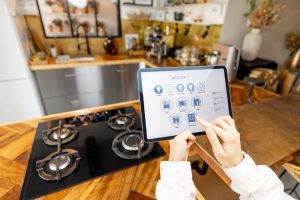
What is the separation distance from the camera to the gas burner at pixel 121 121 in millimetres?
788

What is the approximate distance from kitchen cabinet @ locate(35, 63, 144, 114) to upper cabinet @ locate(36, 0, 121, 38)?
1.98 feet

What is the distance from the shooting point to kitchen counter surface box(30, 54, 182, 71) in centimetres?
175

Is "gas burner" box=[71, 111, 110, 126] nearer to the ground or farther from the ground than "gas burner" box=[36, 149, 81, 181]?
farther from the ground

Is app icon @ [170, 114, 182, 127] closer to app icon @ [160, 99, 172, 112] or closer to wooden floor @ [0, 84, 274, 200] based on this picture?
app icon @ [160, 99, 172, 112]

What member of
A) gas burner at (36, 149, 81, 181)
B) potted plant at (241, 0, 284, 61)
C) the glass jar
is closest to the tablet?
gas burner at (36, 149, 81, 181)

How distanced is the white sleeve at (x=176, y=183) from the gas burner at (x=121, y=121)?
393 mm

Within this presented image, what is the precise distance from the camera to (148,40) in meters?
2.38

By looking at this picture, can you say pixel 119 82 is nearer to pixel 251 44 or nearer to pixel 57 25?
pixel 57 25

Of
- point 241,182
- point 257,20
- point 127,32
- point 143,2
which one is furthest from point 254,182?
point 143,2

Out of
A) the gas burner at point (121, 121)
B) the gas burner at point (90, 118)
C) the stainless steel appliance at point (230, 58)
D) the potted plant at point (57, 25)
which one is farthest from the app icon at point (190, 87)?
the potted plant at point (57, 25)

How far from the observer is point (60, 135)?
0.71m

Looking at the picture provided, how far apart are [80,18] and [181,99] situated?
211 centimetres

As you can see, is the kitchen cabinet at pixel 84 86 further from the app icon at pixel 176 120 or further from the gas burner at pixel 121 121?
the app icon at pixel 176 120

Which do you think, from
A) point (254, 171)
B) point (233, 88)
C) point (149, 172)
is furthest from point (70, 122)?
point (233, 88)
